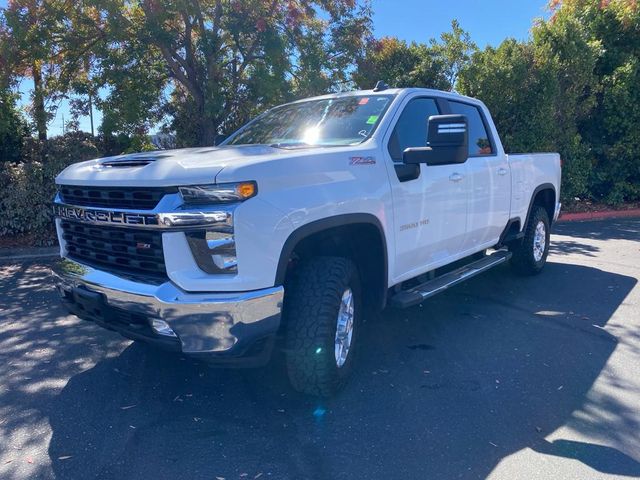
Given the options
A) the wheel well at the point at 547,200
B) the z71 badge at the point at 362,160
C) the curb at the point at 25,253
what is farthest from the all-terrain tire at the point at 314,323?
the curb at the point at 25,253

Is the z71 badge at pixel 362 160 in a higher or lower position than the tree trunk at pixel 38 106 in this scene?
lower

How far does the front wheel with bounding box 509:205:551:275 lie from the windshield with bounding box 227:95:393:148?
3.09 metres

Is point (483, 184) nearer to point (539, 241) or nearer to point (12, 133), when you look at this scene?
point (539, 241)

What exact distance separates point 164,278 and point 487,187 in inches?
137

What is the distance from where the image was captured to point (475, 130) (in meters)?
5.77

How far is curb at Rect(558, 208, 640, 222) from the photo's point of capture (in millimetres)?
12234

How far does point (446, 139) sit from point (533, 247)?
136 inches

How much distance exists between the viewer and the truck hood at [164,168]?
301 cm

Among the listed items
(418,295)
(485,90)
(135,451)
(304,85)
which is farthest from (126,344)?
(485,90)

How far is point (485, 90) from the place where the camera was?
38.9 ft

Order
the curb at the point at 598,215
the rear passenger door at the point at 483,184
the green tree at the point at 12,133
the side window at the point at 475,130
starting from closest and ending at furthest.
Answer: the rear passenger door at the point at 483,184, the side window at the point at 475,130, the green tree at the point at 12,133, the curb at the point at 598,215

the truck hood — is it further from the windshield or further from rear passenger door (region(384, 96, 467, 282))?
rear passenger door (region(384, 96, 467, 282))

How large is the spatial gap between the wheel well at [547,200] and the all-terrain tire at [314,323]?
437cm

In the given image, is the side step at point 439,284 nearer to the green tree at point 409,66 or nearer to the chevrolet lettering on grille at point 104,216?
the chevrolet lettering on grille at point 104,216
